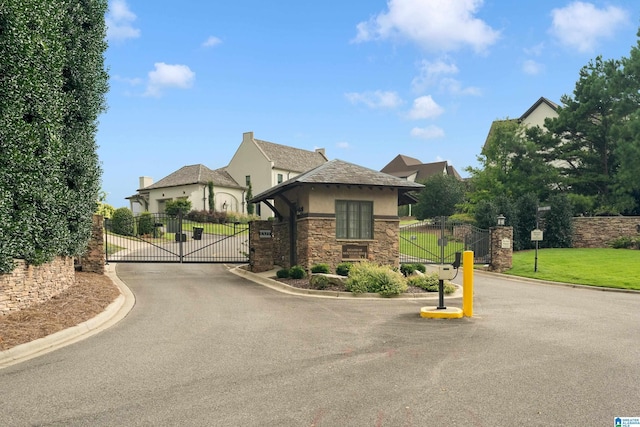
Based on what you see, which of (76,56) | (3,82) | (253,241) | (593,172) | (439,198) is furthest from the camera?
(439,198)

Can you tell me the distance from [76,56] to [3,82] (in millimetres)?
4191

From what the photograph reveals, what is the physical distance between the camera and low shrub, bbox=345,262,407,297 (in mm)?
14938

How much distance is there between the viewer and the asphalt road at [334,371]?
16.7 ft

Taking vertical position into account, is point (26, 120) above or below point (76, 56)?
below

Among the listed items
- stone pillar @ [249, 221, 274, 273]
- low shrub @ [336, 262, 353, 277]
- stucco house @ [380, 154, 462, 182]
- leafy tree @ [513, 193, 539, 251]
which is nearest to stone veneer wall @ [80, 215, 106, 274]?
stone pillar @ [249, 221, 274, 273]

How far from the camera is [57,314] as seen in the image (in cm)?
1005

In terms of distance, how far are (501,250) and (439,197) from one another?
82.5 ft

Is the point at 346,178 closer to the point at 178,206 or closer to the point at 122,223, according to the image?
the point at 122,223

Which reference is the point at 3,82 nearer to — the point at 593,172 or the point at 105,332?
the point at 105,332

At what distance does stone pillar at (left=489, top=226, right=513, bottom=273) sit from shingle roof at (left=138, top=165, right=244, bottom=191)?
3381cm

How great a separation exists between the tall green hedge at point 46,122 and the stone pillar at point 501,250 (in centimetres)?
1923

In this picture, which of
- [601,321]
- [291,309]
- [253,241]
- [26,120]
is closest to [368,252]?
[253,241]

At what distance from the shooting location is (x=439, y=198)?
161 feet

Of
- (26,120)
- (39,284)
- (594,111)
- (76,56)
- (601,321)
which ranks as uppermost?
(594,111)
